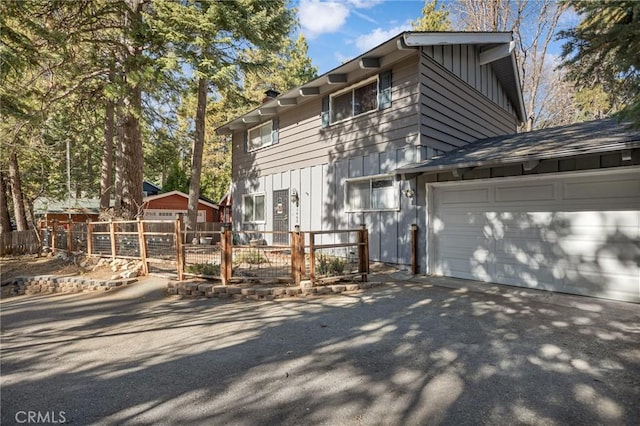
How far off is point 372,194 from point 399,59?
320cm

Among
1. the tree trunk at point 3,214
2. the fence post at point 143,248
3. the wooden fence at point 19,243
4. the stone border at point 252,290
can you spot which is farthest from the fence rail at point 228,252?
the tree trunk at point 3,214

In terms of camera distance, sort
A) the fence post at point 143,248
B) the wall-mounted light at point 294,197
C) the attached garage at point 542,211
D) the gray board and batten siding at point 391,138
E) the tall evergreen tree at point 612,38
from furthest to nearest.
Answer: the wall-mounted light at point 294,197 < the fence post at point 143,248 < the gray board and batten siding at point 391,138 < the attached garage at point 542,211 < the tall evergreen tree at point 612,38

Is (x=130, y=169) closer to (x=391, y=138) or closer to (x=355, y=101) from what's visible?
(x=355, y=101)

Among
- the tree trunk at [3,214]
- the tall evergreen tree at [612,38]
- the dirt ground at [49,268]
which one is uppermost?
the tall evergreen tree at [612,38]

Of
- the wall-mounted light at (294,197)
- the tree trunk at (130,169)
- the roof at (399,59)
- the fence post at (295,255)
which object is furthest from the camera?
the tree trunk at (130,169)

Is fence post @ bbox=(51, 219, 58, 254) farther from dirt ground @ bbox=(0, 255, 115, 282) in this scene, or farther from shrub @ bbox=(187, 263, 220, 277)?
shrub @ bbox=(187, 263, 220, 277)

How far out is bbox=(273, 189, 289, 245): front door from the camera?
10641 mm

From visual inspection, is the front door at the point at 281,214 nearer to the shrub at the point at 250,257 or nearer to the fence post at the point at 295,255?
the shrub at the point at 250,257

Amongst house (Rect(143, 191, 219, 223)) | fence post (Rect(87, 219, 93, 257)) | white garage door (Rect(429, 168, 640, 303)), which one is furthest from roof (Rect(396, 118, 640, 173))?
house (Rect(143, 191, 219, 223))

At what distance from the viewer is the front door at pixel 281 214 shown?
34.9ft

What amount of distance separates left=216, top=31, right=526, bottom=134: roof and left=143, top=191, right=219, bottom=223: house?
1171 centimetres

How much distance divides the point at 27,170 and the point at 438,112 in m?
20.4

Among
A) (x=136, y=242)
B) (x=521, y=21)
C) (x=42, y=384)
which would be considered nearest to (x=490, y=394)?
(x=42, y=384)

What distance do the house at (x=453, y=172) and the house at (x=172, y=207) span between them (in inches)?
476
